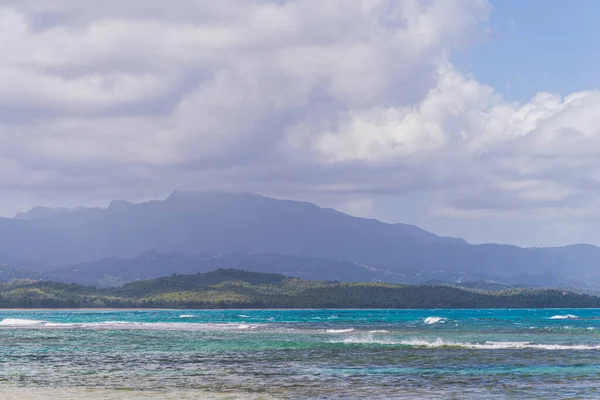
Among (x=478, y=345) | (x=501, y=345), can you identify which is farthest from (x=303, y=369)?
(x=501, y=345)

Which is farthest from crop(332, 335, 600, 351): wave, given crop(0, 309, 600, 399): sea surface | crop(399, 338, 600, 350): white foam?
crop(0, 309, 600, 399): sea surface

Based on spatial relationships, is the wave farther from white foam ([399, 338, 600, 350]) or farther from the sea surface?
the sea surface

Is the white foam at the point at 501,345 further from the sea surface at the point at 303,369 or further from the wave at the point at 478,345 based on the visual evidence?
the sea surface at the point at 303,369

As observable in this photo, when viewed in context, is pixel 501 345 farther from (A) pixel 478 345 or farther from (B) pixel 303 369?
(B) pixel 303 369

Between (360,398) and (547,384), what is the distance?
1520 cm

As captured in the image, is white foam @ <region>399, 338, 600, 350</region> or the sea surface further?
white foam @ <region>399, 338, 600, 350</region>

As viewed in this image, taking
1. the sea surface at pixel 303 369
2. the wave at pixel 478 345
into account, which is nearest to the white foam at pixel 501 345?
the wave at pixel 478 345

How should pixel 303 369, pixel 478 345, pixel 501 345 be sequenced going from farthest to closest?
pixel 478 345, pixel 501 345, pixel 303 369

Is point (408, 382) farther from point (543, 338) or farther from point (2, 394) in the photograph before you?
point (543, 338)

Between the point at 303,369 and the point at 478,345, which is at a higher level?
the point at 478,345

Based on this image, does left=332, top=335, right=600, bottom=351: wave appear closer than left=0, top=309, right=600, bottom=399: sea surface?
No

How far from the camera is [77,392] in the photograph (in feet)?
171

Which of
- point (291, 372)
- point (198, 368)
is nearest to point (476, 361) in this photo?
point (291, 372)

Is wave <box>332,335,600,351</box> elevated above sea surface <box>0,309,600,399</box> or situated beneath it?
elevated above
